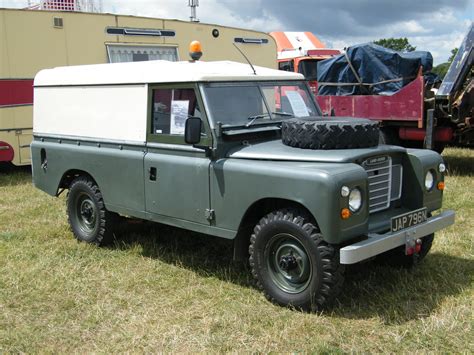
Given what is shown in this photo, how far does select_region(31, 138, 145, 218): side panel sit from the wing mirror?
82 centimetres

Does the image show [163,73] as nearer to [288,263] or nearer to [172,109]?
[172,109]

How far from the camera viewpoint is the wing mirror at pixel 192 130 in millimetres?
4398

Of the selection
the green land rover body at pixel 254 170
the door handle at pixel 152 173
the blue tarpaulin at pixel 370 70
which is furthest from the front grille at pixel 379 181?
the blue tarpaulin at pixel 370 70

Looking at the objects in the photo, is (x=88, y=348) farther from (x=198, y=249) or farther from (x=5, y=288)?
(x=198, y=249)

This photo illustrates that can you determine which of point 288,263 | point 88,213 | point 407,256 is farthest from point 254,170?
point 88,213

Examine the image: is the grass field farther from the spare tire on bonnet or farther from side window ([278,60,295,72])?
side window ([278,60,295,72])

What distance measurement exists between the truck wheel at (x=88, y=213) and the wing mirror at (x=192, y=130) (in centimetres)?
167

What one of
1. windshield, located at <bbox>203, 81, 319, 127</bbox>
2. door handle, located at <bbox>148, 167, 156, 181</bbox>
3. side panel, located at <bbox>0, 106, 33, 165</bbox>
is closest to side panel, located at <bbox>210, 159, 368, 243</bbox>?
windshield, located at <bbox>203, 81, 319, 127</bbox>

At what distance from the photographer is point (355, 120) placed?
4.38 meters

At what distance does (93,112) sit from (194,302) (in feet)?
7.62

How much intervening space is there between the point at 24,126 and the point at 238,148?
22.0 ft

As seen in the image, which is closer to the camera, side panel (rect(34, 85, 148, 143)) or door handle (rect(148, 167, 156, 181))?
door handle (rect(148, 167, 156, 181))

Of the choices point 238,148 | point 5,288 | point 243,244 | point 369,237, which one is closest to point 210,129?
point 238,148

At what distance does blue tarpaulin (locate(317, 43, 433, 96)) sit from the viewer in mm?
9602
